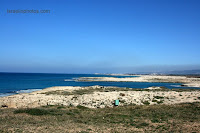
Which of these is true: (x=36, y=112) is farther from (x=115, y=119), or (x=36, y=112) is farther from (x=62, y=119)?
(x=115, y=119)

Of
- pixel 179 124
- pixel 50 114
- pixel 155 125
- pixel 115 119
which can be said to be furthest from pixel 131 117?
pixel 50 114

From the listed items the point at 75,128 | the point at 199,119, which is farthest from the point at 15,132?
the point at 199,119

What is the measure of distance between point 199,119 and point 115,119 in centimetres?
786

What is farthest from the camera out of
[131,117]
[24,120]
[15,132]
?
[131,117]

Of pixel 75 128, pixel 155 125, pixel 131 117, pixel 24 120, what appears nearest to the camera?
pixel 75 128

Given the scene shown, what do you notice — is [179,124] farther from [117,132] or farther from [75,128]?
[75,128]

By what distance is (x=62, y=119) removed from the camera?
690 inches

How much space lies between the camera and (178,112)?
66.5 feet

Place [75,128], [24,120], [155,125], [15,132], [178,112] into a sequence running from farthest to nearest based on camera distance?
[178,112], [24,120], [155,125], [75,128], [15,132]

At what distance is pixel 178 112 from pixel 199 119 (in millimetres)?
3260

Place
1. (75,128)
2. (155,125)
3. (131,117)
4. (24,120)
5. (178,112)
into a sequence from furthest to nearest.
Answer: (178,112) < (131,117) < (24,120) < (155,125) < (75,128)

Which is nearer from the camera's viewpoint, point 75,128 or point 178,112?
point 75,128

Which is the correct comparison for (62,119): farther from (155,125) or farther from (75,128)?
(155,125)

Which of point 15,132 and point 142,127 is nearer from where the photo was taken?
point 15,132
